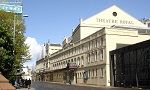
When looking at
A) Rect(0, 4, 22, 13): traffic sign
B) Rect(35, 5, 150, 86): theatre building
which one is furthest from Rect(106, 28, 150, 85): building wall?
Rect(0, 4, 22, 13): traffic sign

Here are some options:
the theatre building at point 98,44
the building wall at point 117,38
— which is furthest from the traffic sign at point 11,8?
the building wall at point 117,38

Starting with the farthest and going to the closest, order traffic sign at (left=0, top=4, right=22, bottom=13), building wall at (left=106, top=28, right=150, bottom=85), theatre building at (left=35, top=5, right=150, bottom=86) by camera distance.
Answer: theatre building at (left=35, top=5, right=150, bottom=86) < building wall at (left=106, top=28, right=150, bottom=85) < traffic sign at (left=0, top=4, right=22, bottom=13)

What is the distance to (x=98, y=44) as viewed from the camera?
2840 inches

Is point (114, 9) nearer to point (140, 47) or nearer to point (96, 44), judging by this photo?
point (96, 44)

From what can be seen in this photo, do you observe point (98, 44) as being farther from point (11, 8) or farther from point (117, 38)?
point (11, 8)

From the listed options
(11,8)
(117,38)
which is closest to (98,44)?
(117,38)

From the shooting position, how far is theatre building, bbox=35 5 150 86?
224ft

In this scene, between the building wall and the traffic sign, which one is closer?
the traffic sign

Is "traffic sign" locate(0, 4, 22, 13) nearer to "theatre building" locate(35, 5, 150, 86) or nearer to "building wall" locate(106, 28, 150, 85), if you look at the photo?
"theatre building" locate(35, 5, 150, 86)

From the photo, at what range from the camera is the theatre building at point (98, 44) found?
224 ft

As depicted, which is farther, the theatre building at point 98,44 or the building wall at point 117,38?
the theatre building at point 98,44

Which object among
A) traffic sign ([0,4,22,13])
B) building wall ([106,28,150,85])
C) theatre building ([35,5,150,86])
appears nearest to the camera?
traffic sign ([0,4,22,13])

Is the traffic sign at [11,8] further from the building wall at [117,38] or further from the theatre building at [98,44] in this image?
the building wall at [117,38]

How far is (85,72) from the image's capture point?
82688mm
